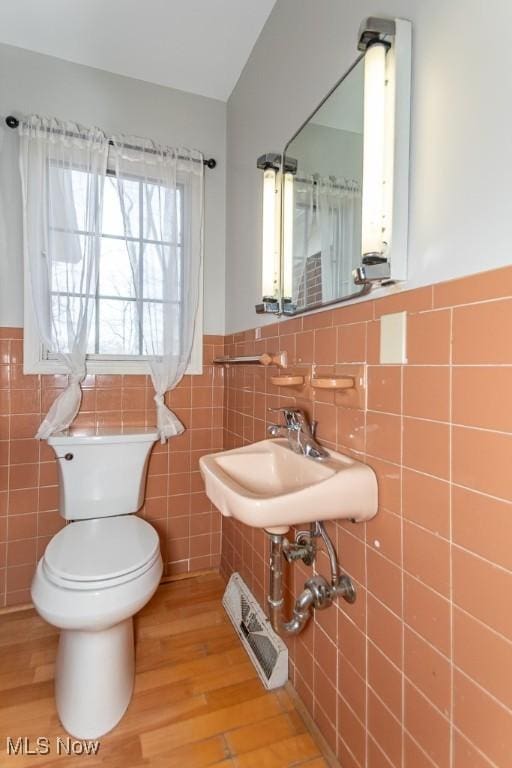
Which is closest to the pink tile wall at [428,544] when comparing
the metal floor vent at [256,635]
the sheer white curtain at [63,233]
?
the metal floor vent at [256,635]

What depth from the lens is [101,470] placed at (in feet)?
5.16

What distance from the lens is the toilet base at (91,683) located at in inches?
43.3

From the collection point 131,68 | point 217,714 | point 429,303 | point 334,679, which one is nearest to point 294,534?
point 334,679

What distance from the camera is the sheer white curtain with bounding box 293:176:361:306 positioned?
99 centimetres

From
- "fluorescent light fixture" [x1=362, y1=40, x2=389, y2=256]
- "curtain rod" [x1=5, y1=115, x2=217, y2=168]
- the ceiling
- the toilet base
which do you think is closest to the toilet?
the toilet base

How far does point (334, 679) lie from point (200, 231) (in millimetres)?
1884

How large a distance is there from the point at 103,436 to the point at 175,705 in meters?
1.00

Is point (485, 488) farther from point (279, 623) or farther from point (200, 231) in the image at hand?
point (200, 231)

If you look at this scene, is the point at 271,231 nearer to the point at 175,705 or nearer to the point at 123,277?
the point at 123,277

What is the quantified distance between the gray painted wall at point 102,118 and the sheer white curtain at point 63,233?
81 mm

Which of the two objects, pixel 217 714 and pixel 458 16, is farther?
pixel 217 714

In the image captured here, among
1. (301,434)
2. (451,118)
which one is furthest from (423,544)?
(451,118)

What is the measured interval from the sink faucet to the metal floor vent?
2.49 feet

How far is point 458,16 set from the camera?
659 millimetres
